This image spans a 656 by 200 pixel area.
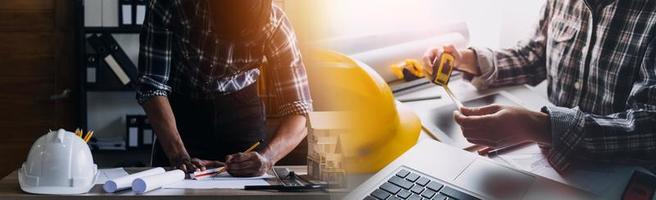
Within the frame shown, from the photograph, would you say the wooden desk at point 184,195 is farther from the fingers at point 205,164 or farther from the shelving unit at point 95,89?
the shelving unit at point 95,89

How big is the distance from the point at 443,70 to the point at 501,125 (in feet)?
0.41

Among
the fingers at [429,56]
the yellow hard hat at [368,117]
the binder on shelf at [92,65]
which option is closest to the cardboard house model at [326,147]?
the yellow hard hat at [368,117]

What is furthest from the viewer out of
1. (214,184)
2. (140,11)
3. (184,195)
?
(140,11)

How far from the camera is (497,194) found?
1.06 metres

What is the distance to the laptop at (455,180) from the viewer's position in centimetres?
106

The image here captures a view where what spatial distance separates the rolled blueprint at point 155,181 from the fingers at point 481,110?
27.8 inches

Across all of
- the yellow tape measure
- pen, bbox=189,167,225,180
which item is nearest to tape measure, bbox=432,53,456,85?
the yellow tape measure

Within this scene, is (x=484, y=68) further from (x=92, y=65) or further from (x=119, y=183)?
(x=92, y=65)

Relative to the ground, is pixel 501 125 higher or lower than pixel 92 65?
higher

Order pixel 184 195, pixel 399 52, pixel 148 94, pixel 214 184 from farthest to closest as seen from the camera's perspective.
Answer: pixel 148 94, pixel 214 184, pixel 184 195, pixel 399 52

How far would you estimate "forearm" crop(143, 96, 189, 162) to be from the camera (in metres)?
1.71

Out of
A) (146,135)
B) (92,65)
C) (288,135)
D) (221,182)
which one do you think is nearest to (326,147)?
(221,182)

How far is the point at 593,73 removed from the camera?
3.45 feet

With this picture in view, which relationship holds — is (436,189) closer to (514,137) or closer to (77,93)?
(514,137)
